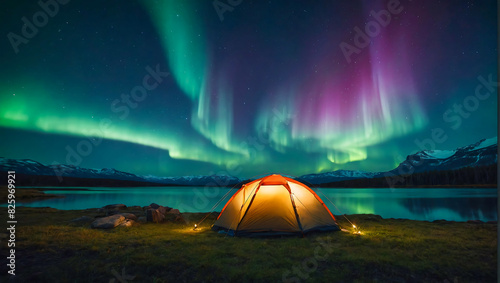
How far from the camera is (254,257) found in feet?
29.5

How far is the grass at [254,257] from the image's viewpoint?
7375 millimetres

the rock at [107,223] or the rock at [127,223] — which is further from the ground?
the rock at [107,223]

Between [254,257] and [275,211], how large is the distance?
4.16 metres

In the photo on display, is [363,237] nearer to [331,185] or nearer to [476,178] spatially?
[476,178]

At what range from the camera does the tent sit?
1263 centimetres

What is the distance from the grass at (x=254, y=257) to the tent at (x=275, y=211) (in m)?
0.70

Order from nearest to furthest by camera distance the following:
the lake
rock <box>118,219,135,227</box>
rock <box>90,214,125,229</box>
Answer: rock <box>90,214,125,229</box> → rock <box>118,219,135,227</box> → the lake

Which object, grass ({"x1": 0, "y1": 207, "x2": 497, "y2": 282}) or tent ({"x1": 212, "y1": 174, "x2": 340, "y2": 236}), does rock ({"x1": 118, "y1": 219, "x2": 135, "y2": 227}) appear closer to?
grass ({"x1": 0, "y1": 207, "x2": 497, "y2": 282})

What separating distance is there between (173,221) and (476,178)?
180 metres

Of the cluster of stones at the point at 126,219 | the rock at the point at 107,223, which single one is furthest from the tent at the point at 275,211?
the rock at the point at 107,223

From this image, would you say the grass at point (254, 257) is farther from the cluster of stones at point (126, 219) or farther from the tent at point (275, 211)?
the cluster of stones at point (126, 219)

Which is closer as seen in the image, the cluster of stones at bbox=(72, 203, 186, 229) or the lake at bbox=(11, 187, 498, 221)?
the cluster of stones at bbox=(72, 203, 186, 229)

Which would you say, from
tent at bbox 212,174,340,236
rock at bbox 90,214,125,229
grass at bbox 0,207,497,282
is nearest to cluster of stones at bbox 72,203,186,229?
rock at bbox 90,214,125,229

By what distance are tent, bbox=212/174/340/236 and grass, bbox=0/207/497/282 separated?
703 millimetres
